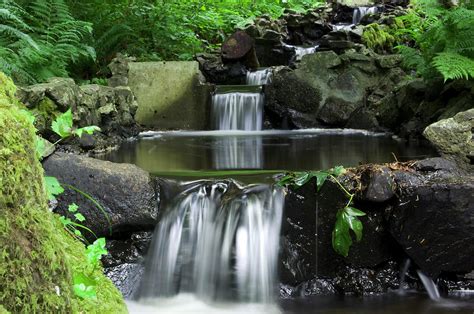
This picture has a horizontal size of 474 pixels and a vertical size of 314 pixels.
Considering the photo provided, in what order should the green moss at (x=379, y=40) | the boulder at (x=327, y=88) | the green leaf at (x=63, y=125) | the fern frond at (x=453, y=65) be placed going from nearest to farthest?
the green leaf at (x=63, y=125), the fern frond at (x=453, y=65), the boulder at (x=327, y=88), the green moss at (x=379, y=40)

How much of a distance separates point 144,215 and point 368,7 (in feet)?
46.9

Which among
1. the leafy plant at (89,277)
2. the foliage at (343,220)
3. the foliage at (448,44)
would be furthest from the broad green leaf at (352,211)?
the foliage at (448,44)

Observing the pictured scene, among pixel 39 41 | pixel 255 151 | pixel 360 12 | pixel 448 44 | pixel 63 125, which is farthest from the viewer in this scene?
pixel 360 12

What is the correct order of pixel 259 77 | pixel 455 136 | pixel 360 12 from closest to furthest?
pixel 455 136 < pixel 259 77 < pixel 360 12

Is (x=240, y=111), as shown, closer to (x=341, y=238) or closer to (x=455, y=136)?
(x=455, y=136)

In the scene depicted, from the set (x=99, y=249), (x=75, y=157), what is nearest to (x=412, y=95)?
(x=75, y=157)

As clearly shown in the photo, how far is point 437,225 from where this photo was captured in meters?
4.22

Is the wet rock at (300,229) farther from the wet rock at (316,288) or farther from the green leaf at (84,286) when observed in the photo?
the green leaf at (84,286)

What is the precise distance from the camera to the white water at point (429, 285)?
416 centimetres

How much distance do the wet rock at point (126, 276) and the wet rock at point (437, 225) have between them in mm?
2167

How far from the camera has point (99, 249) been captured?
173 centimetres

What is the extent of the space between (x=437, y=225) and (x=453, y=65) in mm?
3612

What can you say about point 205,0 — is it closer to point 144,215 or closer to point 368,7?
point 368,7

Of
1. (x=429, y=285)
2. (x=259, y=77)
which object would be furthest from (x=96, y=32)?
(x=429, y=285)
